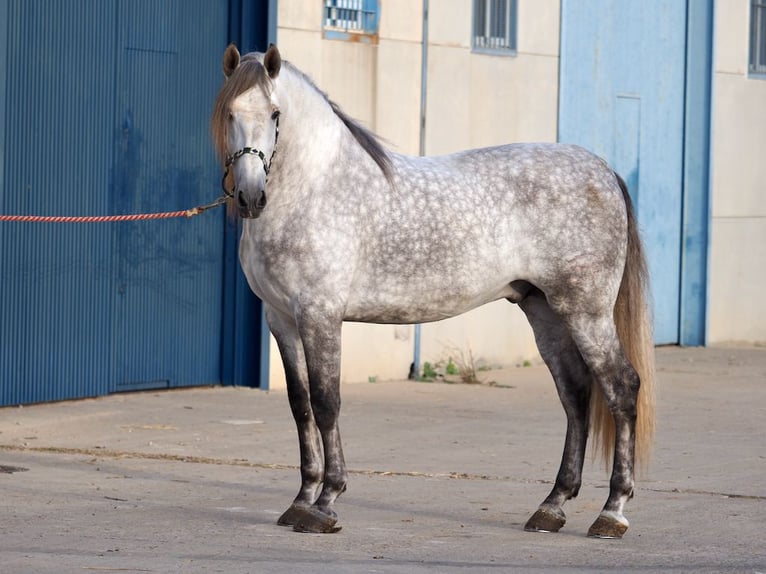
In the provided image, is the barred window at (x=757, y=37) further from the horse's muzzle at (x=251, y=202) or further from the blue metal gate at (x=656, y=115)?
the horse's muzzle at (x=251, y=202)

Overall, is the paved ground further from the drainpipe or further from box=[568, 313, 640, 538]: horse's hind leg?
the drainpipe

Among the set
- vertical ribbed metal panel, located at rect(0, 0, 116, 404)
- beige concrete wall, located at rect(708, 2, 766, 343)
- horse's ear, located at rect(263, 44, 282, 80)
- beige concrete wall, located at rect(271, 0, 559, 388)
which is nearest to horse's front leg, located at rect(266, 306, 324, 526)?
horse's ear, located at rect(263, 44, 282, 80)

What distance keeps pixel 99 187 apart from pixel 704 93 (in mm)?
7548

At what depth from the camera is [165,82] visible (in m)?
11.7

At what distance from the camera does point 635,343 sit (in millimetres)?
7492

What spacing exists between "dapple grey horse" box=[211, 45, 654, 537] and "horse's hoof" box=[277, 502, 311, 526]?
0.04 feet

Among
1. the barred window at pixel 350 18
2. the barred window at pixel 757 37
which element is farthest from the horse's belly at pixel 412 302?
the barred window at pixel 757 37

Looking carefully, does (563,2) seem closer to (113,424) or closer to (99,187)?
(99,187)

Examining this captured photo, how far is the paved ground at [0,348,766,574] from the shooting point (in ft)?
21.3

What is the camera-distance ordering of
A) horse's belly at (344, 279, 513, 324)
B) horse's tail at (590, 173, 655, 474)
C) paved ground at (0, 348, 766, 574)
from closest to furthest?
paved ground at (0, 348, 766, 574)
horse's belly at (344, 279, 513, 324)
horse's tail at (590, 173, 655, 474)

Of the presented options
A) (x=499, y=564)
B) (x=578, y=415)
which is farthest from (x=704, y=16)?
(x=499, y=564)

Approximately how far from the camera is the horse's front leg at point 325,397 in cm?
691

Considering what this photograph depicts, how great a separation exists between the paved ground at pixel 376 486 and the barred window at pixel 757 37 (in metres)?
5.56

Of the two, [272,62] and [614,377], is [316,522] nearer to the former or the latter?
[614,377]
